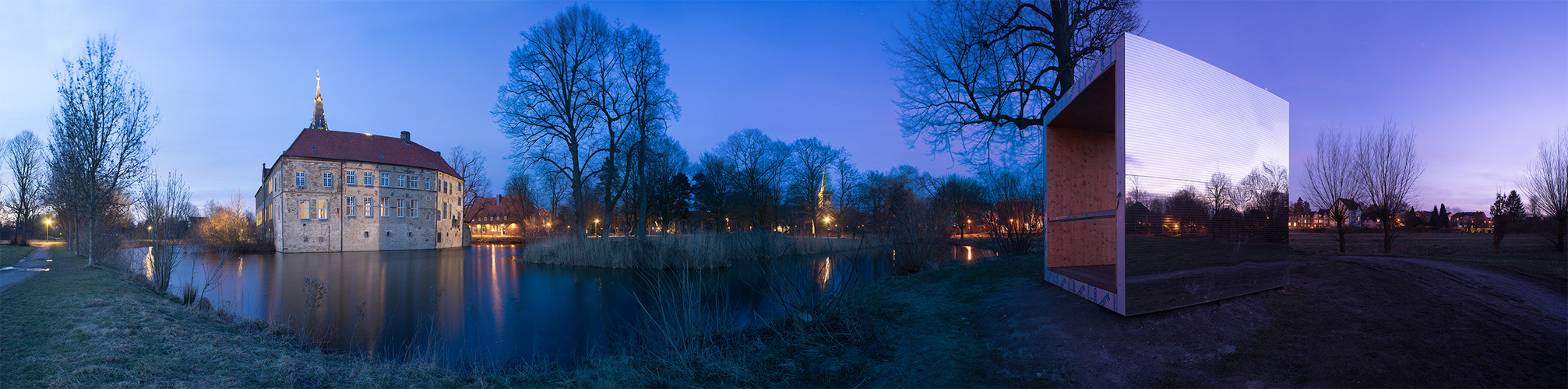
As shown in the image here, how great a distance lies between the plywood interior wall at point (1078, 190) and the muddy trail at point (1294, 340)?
114cm

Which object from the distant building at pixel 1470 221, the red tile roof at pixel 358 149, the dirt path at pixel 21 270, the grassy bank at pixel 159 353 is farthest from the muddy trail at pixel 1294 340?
the red tile roof at pixel 358 149

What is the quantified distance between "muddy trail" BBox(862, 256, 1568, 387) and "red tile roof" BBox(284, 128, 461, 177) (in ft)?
138

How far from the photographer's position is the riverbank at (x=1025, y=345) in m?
2.85

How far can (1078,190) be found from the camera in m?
5.70

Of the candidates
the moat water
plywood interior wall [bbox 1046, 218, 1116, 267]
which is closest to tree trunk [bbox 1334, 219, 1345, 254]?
plywood interior wall [bbox 1046, 218, 1116, 267]

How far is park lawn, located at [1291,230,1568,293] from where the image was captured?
12.7 ft

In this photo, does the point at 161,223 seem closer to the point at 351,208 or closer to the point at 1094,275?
the point at 1094,275

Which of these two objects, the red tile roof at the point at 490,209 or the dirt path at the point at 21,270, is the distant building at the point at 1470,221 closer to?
the dirt path at the point at 21,270

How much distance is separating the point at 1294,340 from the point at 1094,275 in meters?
1.63

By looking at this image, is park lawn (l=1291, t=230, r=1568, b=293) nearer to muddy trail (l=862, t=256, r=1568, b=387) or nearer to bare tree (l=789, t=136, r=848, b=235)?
muddy trail (l=862, t=256, r=1568, b=387)

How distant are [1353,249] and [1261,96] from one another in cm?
1115

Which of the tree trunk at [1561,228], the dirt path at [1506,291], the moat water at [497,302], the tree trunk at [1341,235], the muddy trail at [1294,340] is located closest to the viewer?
the muddy trail at [1294,340]

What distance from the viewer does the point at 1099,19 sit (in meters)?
9.60

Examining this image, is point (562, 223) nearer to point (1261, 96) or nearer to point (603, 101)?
point (603, 101)
